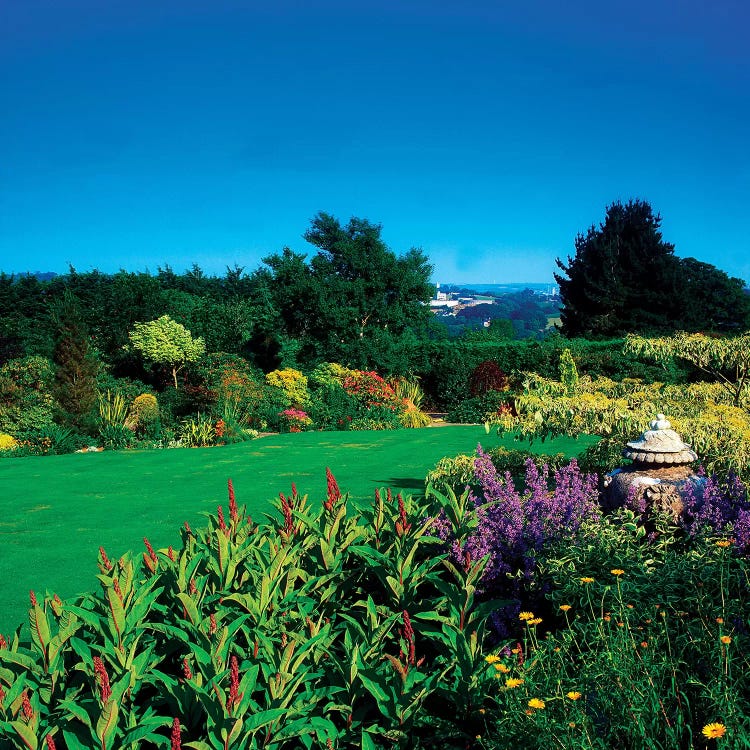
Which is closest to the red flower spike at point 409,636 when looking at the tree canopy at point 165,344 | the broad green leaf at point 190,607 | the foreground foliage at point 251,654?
the foreground foliage at point 251,654

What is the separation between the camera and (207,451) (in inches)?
416

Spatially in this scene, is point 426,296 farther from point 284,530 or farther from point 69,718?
point 69,718

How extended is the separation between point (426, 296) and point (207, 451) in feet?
33.9

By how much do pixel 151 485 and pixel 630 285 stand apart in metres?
28.7

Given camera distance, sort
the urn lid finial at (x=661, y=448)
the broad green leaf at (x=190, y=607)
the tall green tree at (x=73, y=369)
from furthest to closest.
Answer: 1. the tall green tree at (x=73, y=369)
2. the urn lid finial at (x=661, y=448)
3. the broad green leaf at (x=190, y=607)

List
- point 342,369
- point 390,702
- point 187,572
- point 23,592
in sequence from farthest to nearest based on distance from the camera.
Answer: point 342,369 < point 23,592 < point 187,572 < point 390,702

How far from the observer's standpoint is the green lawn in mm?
5160

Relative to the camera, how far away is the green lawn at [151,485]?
516 cm

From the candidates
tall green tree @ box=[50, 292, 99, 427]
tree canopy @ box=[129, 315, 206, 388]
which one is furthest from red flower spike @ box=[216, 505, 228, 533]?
tree canopy @ box=[129, 315, 206, 388]

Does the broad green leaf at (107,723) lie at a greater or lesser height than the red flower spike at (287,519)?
lesser

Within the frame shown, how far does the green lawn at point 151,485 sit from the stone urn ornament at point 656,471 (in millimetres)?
2639

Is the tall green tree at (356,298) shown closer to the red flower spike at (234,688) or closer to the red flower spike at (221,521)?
the red flower spike at (221,521)

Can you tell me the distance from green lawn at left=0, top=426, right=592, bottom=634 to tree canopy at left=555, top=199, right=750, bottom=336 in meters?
21.0

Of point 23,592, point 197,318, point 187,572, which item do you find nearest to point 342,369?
point 197,318
